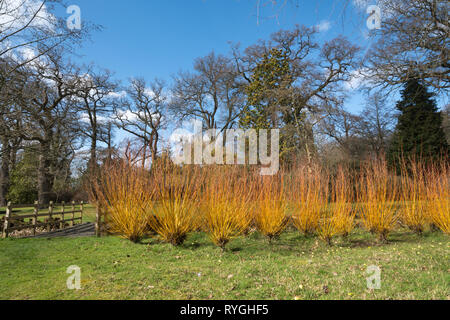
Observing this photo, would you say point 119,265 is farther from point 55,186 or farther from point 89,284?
point 55,186

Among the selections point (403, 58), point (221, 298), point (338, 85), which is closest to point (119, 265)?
point (221, 298)

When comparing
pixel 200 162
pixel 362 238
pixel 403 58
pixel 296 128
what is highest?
pixel 403 58

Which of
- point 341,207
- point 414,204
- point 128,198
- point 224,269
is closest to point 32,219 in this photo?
point 128,198

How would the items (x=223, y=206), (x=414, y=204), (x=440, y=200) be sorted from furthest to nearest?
1. (x=414, y=204)
2. (x=440, y=200)
3. (x=223, y=206)

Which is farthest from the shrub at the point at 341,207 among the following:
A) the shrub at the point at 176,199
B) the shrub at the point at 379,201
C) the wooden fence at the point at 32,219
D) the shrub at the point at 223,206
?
the wooden fence at the point at 32,219

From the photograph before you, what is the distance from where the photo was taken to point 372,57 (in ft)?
29.9

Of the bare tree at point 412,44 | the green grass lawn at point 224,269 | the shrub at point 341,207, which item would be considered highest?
the bare tree at point 412,44

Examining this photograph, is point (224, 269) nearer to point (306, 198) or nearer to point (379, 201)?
point (306, 198)

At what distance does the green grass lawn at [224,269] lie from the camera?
309cm

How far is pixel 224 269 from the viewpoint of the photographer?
4156 mm

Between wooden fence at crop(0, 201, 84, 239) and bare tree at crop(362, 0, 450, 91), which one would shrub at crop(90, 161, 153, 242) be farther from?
bare tree at crop(362, 0, 450, 91)

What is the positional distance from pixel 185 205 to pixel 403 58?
27.6 feet

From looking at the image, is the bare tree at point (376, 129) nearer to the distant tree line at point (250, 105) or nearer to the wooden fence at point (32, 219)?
the distant tree line at point (250, 105)
